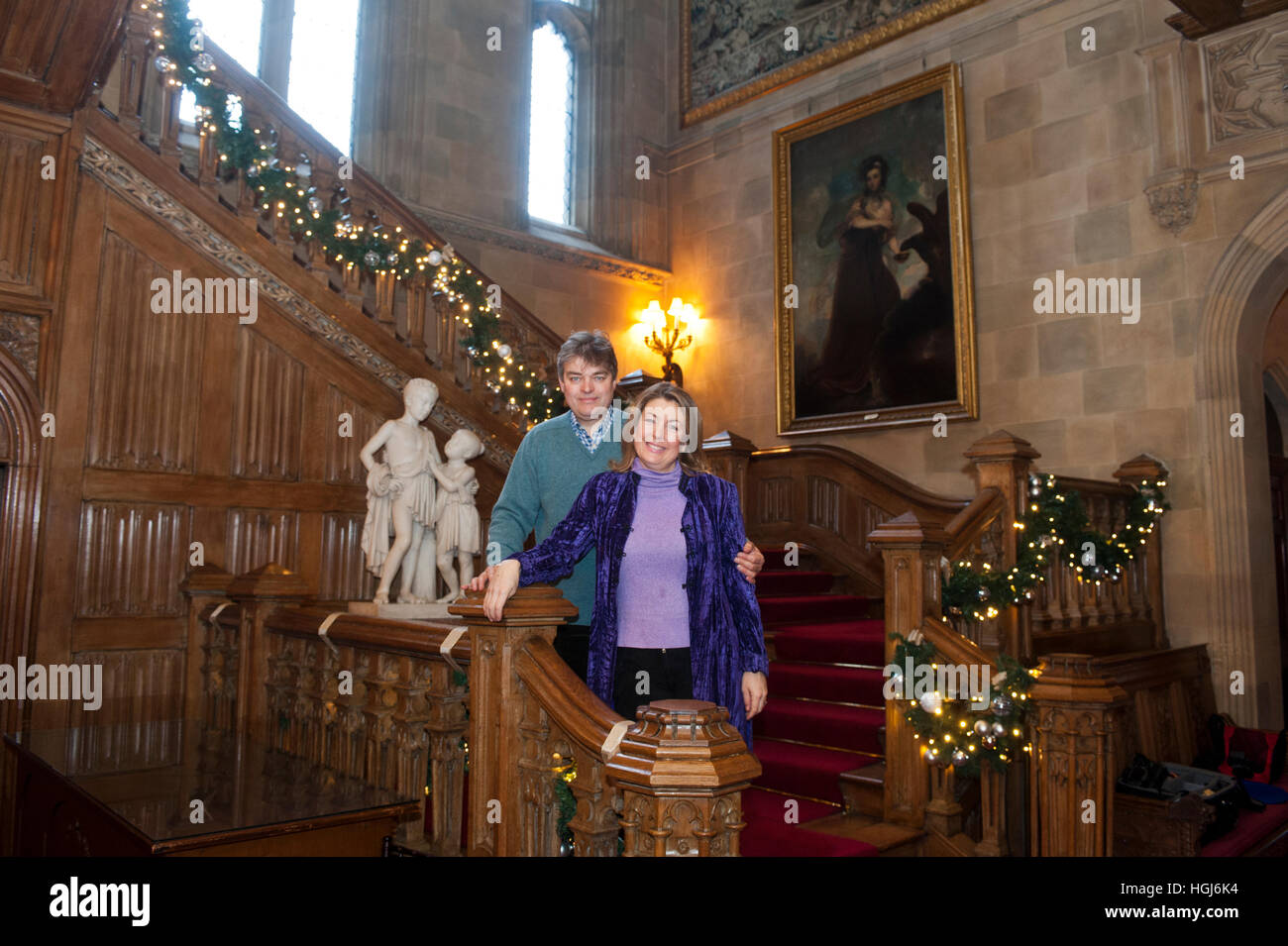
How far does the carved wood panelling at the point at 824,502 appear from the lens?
28.3 ft

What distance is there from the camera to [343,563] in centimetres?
684

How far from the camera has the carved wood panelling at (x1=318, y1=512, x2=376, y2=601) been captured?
22.2 ft

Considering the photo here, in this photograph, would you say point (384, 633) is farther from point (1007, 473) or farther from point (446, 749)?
point (1007, 473)

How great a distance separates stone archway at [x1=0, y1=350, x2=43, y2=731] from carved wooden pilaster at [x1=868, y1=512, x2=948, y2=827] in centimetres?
493

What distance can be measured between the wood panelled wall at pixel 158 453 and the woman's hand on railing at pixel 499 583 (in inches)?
162

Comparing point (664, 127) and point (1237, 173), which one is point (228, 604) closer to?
point (1237, 173)

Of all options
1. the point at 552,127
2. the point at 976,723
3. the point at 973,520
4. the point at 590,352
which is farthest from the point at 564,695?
the point at 552,127

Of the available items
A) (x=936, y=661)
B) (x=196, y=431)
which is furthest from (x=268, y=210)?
(x=936, y=661)

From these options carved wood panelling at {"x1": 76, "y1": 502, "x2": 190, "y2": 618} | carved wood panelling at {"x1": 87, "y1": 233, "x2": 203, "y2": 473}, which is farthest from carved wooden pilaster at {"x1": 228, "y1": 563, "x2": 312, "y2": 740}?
carved wood panelling at {"x1": 87, "y1": 233, "x2": 203, "y2": 473}

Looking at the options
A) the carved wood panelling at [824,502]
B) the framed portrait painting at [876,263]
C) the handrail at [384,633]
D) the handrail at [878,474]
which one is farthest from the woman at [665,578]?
the framed portrait painting at [876,263]

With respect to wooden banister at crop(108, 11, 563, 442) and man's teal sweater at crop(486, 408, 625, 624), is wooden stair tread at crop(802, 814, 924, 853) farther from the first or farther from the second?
wooden banister at crop(108, 11, 563, 442)

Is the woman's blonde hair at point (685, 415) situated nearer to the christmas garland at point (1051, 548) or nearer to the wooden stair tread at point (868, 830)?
the wooden stair tread at point (868, 830)

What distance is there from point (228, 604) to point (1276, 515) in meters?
10.4

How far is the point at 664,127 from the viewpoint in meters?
12.5
